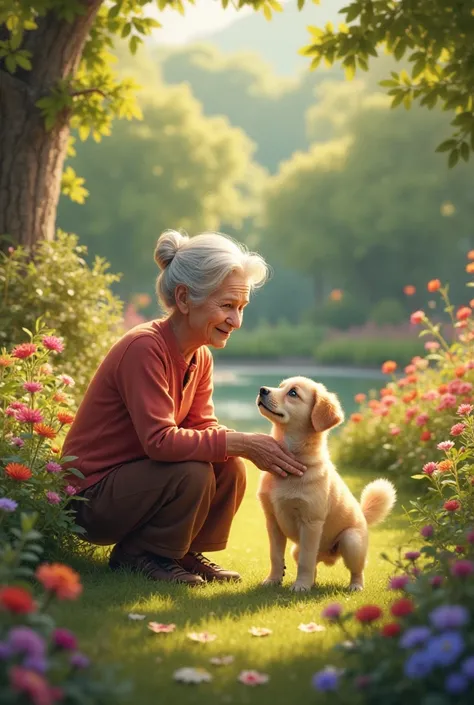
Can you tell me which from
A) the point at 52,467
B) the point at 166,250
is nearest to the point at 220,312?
the point at 166,250

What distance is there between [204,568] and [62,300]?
2.97m

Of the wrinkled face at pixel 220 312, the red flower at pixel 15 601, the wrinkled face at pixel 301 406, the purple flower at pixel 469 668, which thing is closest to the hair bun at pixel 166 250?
the wrinkled face at pixel 220 312

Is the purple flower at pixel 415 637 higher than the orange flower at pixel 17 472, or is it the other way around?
the orange flower at pixel 17 472

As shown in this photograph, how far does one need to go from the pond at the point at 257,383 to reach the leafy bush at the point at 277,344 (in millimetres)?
653

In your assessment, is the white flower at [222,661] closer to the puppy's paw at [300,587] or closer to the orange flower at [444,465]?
the puppy's paw at [300,587]

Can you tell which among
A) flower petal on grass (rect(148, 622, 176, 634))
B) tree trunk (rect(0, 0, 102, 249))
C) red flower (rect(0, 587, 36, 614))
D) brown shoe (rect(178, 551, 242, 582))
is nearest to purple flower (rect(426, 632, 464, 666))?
red flower (rect(0, 587, 36, 614))

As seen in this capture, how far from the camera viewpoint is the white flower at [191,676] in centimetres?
277

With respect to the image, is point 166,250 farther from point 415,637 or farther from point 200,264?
point 415,637

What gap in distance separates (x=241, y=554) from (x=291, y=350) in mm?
26390

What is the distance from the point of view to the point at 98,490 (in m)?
4.27

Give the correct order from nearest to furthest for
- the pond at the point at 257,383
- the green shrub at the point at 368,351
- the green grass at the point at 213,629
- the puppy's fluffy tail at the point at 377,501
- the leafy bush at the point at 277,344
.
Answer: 1. the green grass at the point at 213,629
2. the puppy's fluffy tail at the point at 377,501
3. the pond at the point at 257,383
4. the green shrub at the point at 368,351
5. the leafy bush at the point at 277,344

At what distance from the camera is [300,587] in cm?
421

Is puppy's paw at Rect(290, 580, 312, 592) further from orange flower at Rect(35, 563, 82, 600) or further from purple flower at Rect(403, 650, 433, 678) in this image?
orange flower at Rect(35, 563, 82, 600)

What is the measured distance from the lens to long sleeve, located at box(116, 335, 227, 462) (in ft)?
13.3
